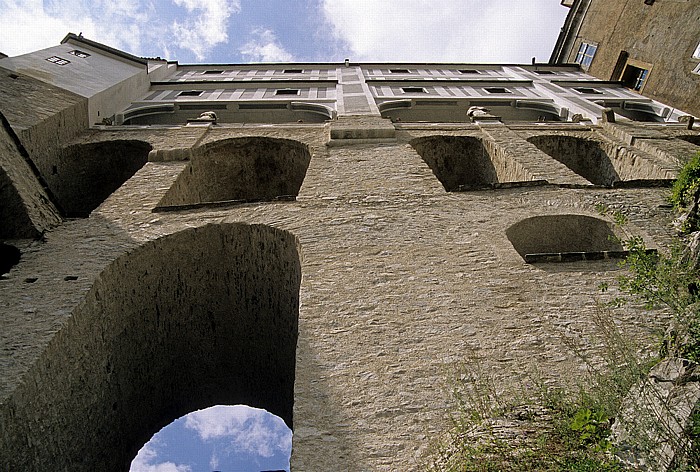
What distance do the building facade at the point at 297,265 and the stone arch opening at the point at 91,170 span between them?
0.05 metres

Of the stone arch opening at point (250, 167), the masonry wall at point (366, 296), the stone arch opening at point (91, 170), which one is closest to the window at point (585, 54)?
the masonry wall at point (366, 296)

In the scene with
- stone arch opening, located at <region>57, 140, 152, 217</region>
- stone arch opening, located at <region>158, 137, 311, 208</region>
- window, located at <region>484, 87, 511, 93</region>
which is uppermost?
window, located at <region>484, 87, 511, 93</region>

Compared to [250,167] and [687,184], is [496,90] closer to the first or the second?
[250,167]

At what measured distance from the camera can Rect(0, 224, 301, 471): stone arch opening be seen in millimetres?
5646

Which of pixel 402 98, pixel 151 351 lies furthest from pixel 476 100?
pixel 151 351

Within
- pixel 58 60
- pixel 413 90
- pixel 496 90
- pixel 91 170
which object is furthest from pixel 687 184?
pixel 58 60

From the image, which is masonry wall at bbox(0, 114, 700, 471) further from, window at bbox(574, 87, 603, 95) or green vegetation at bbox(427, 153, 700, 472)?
window at bbox(574, 87, 603, 95)

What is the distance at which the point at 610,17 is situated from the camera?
21.8m

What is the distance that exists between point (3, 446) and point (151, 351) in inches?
122

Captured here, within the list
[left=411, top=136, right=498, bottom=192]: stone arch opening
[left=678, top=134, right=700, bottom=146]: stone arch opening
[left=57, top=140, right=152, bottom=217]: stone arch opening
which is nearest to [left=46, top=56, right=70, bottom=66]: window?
[left=57, top=140, right=152, bottom=217]: stone arch opening

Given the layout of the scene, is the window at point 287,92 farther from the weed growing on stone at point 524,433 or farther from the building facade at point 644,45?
the weed growing on stone at point 524,433

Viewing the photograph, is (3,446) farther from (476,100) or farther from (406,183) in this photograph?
(476,100)

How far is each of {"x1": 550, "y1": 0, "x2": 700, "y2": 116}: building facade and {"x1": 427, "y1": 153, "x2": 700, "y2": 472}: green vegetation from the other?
14.4m

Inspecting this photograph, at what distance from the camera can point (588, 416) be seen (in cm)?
342
